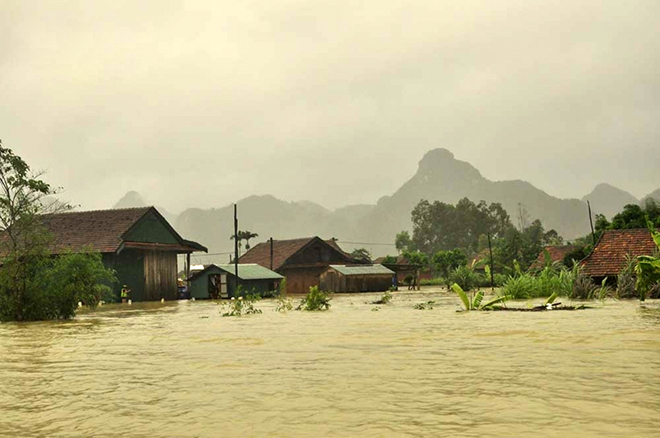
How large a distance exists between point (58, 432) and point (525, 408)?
4.37 m

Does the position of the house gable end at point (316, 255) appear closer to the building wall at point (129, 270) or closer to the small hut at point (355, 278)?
the small hut at point (355, 278)

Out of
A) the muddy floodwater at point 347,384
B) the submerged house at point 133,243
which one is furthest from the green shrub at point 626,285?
the submerged house at point 133,243

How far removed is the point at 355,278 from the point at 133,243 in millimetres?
22292

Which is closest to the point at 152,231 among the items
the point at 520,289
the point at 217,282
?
the point at 217,282

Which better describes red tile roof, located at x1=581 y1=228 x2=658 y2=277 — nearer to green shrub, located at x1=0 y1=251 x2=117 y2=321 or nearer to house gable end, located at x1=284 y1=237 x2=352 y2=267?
green shrub, located at x1=0 y1=251 x2=117 y2=321

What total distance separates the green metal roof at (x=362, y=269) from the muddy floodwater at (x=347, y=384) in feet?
143

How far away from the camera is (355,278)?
59406 millimetres

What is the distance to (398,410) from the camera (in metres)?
6.60

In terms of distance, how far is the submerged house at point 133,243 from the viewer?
42.8m

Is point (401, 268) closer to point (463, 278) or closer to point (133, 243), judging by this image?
point (463, 278)

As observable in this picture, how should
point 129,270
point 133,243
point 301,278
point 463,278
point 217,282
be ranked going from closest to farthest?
point 133,243
point 129,270
point 217,282
point 463,278
point 301,278

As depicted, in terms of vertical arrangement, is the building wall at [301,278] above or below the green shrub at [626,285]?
above

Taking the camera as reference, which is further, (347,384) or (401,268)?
(401,268)

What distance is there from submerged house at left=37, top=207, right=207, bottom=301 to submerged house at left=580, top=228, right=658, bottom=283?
27.2 meters
